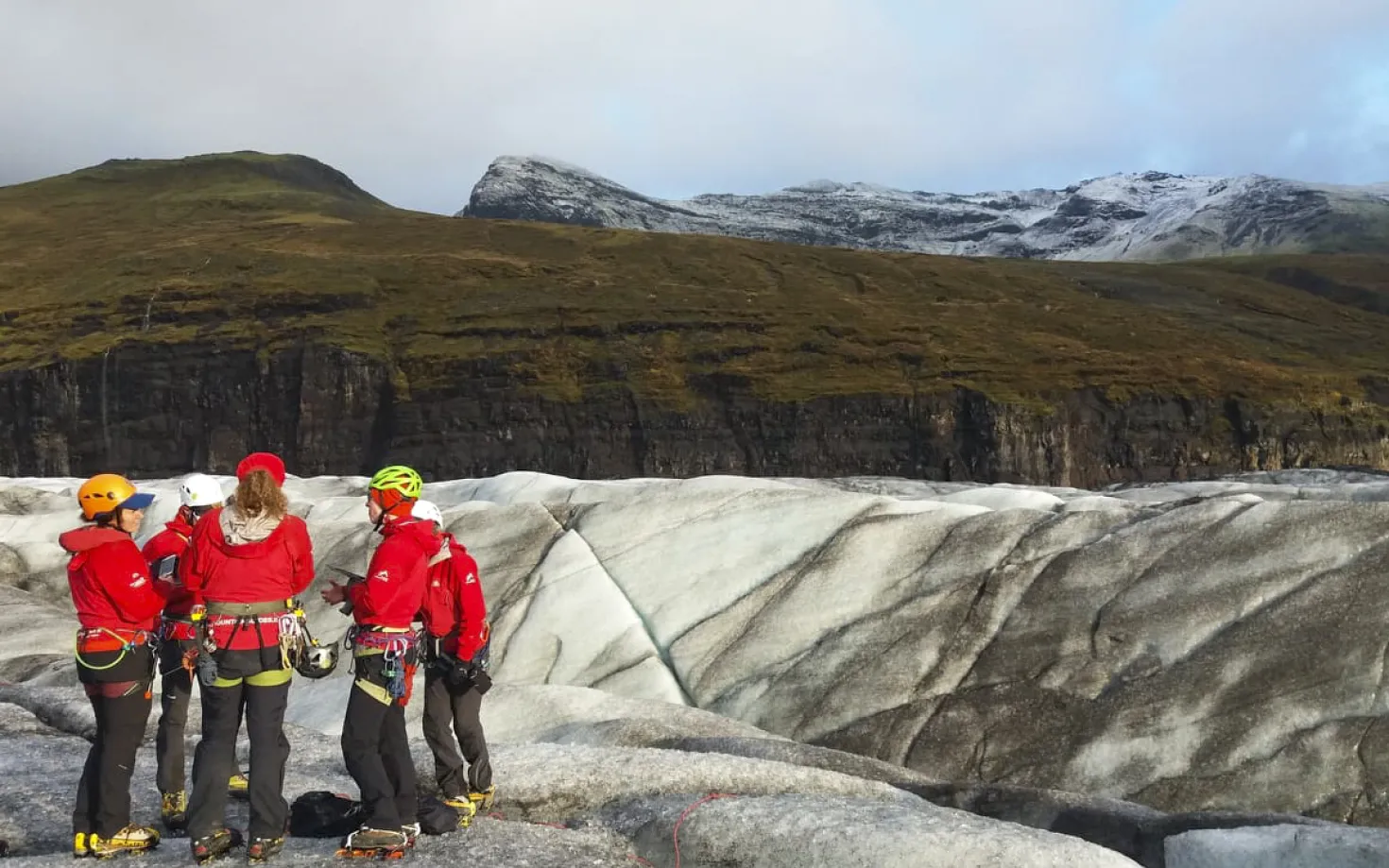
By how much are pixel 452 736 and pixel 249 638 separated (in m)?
3.09

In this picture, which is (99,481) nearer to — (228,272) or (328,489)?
(328,489)

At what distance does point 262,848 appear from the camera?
32.8ft

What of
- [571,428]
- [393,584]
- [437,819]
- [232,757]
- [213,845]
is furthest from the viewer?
[571,428]

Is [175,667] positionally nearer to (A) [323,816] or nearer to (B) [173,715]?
(B) [173,715]

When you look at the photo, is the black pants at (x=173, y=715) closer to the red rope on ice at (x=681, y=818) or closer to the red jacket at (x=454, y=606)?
the red jacket at (x=454, y=606)

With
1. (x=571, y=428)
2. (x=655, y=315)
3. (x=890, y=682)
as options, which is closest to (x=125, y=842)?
(x=890, y=682)

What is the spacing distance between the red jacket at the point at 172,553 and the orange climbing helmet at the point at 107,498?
0.76 meters

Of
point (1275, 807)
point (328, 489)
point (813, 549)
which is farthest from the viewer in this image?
point (328, 489)

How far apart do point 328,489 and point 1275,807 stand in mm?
40321

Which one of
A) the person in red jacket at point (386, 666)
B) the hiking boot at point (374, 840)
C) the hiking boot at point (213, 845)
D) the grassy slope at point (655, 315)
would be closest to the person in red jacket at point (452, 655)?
the person in red jacket at point (386, 666)

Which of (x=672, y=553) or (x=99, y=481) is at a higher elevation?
(x=99, y=481)

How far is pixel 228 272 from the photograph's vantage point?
149 m

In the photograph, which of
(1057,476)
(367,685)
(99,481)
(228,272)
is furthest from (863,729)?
(228,272)

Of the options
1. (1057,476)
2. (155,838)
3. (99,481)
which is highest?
(99,481)
